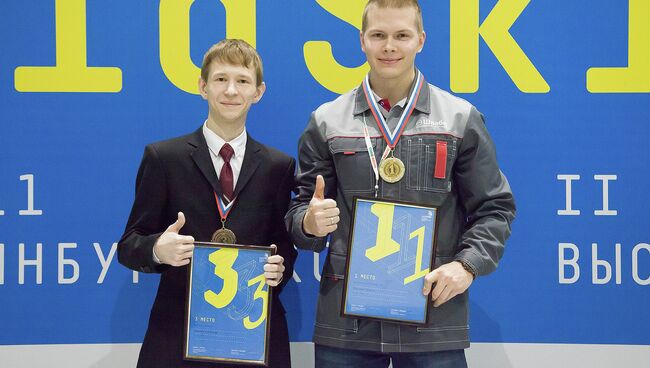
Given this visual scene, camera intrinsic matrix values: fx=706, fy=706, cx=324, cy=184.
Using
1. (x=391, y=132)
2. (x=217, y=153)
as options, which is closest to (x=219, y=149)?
(x=217, y=153)

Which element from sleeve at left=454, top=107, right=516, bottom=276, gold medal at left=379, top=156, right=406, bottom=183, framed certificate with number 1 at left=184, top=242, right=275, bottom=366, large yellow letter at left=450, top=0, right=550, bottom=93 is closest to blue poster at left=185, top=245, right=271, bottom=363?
framed certificate with number 1 at left=184, top=242, right=275, bottom=366

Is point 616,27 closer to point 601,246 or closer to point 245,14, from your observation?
point 601,246

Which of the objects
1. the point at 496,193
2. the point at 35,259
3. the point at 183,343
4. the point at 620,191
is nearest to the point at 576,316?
the point at 620,191

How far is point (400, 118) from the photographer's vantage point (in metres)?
2.28

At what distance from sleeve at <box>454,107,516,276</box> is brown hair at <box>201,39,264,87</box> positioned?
2.56 feet

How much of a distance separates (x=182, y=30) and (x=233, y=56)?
67 centimetres

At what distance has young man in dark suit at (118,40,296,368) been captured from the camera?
236cm

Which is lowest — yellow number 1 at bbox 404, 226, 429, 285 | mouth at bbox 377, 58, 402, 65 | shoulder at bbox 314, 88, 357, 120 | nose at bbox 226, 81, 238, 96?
yellow number 1 at bbox 404, 226, 429, 285

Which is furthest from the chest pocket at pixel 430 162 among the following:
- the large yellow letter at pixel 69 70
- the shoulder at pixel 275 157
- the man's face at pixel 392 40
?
the large yellow letter at pixel 69 70

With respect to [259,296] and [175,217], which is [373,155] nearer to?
[259,296]

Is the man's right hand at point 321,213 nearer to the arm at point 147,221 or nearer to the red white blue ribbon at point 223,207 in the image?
the red white blue ribbon at point 223,207

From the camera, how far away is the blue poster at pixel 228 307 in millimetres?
2273

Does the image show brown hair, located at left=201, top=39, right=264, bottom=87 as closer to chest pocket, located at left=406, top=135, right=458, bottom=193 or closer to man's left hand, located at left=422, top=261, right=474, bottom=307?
chest pocket, located at left=406, top=135, right=458, bottom=193

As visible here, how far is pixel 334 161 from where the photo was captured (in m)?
2.33
